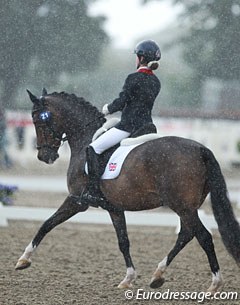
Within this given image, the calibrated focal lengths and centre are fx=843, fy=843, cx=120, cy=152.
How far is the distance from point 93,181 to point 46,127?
2.49 feet

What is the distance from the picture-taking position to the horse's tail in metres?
6.74

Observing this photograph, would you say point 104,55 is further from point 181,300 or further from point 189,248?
point 181,300

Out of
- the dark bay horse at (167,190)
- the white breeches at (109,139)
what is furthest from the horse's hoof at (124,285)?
the white breeches at (109,139)

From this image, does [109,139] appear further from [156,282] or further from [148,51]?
[156,282]

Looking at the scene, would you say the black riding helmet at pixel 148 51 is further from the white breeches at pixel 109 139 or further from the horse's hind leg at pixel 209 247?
the horse's hind leg at pixel 209 247

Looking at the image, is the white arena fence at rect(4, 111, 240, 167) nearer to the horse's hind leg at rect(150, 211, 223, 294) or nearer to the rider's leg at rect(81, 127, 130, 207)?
the rider's leg at rect(81, 127, 130, 207)

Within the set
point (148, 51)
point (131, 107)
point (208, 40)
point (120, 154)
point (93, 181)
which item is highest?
point (208, 40)

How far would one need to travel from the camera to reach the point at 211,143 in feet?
80.3

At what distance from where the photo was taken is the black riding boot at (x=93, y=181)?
7.33 metres

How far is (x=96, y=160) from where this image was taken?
24.1ft

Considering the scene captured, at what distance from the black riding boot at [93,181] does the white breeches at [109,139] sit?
63 millimetres

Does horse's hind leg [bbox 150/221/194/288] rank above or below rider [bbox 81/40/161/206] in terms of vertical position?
below

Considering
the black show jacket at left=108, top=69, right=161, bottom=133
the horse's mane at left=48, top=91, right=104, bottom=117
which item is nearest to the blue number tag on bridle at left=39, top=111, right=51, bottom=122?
the horse's mane at left=48, top=91, right=104, bottom=117

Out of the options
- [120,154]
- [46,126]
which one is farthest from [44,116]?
[120,154]
